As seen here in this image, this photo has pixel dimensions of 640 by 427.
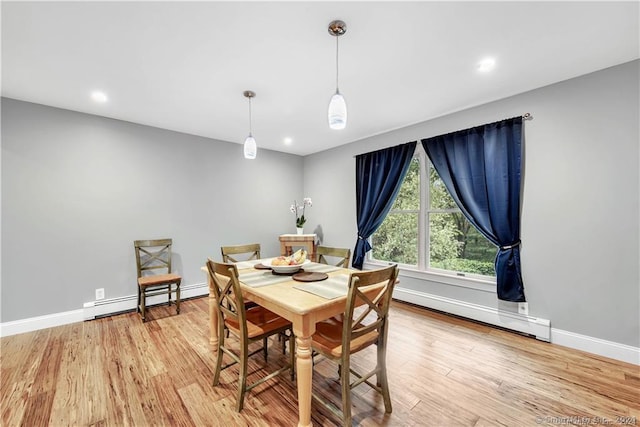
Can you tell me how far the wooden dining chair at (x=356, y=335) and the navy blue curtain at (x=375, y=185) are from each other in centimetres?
227

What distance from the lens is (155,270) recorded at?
3.62 meters

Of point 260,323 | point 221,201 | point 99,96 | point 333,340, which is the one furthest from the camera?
point 221,201

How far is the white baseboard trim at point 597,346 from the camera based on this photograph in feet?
6.95

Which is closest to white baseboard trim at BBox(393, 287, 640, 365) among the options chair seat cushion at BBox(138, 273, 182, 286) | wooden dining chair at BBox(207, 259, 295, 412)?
wooden dining chair at BBox(207, 259, 295, 412)

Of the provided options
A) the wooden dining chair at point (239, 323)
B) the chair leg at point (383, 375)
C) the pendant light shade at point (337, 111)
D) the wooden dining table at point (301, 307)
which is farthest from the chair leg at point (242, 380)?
the pendant light shade at point (337, 111)

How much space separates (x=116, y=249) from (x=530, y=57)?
4842 millimetres

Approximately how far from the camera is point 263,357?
232 cm

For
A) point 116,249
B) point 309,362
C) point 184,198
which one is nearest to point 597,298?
point 309,362

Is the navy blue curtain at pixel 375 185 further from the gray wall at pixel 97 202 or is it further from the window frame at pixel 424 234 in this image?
the gray wall at pixel 97 202

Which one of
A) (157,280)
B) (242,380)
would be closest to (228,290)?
(242,380)

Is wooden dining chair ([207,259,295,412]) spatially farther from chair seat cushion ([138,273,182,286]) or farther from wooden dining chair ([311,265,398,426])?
chair seat cushion ([138,273,182,286])

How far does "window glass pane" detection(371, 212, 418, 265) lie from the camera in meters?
3.64

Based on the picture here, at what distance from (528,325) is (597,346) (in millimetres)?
477

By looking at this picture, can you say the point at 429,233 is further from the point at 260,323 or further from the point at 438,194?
the point at 260,323
